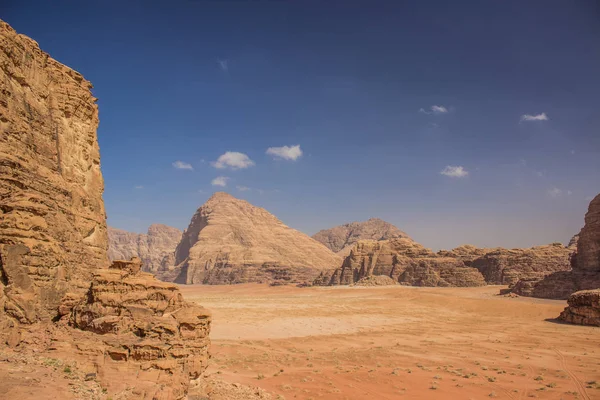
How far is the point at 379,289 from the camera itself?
188 feet

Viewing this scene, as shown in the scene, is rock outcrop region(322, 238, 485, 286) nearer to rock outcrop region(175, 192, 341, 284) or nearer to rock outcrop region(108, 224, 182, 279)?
rock outcrop region(175, 192, 341, 284)

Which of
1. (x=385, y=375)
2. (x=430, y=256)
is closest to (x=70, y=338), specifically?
(x=385, y=375)

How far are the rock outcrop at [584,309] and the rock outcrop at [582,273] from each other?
1574 cm

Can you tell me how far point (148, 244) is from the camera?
5812 inches

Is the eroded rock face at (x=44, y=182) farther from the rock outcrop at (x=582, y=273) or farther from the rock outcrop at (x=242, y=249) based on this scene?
the rock outcrop at (x=242, y=249)

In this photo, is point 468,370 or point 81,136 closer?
point 81,136

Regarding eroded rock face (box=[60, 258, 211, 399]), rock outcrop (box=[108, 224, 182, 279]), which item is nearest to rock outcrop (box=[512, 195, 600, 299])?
eroded rock face (box=[60, 258, 211, 399])

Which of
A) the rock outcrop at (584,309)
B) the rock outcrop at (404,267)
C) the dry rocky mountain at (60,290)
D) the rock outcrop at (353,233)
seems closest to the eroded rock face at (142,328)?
the dry rocky mountain at (60,290)

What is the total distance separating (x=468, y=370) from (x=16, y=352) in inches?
559

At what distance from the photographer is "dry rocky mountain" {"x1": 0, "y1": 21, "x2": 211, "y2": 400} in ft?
22.0

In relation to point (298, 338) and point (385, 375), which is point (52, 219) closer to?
point (385, 375)

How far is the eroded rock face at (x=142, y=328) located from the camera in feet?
22.5

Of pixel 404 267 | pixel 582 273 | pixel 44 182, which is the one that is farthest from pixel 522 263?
pixel 44 182

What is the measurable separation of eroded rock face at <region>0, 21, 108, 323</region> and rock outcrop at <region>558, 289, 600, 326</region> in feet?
99.3
